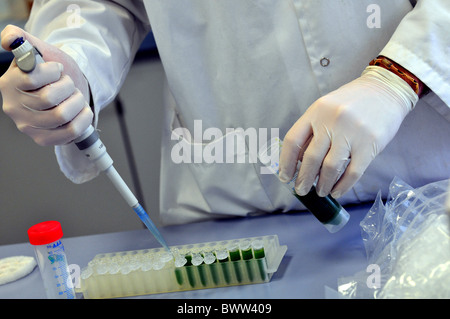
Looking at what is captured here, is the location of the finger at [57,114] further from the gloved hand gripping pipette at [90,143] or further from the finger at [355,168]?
the finger at [355,168]

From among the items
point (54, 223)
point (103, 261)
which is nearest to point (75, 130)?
point (54, 223)

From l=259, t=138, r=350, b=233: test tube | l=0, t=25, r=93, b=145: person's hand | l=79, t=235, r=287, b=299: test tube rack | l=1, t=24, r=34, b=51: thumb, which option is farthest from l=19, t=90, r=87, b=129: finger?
l=259, t=138, r=350, b=233: test tube

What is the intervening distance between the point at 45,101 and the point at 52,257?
0.97 ft

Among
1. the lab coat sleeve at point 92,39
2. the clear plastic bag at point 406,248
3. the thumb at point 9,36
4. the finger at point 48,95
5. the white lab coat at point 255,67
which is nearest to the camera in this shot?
the clear plastic bag at point 406,248

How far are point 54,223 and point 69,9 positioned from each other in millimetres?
659

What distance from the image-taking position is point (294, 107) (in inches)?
51.3

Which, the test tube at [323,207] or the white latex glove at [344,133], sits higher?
the white latex glove at [344,133]

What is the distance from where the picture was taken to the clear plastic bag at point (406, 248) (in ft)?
2.53

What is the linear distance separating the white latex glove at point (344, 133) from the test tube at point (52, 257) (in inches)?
17.9

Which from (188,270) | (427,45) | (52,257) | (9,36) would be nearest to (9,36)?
(9,36)

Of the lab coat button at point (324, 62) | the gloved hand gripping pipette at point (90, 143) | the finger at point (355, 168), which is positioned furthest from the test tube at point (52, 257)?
the lab coat button at point (324, 62)

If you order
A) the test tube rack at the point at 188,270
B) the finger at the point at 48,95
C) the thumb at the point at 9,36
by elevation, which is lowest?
the test tube rack at the point at 188,270

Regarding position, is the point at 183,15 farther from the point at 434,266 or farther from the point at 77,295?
the point at 434,266

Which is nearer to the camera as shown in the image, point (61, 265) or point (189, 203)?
point (61, 265)
